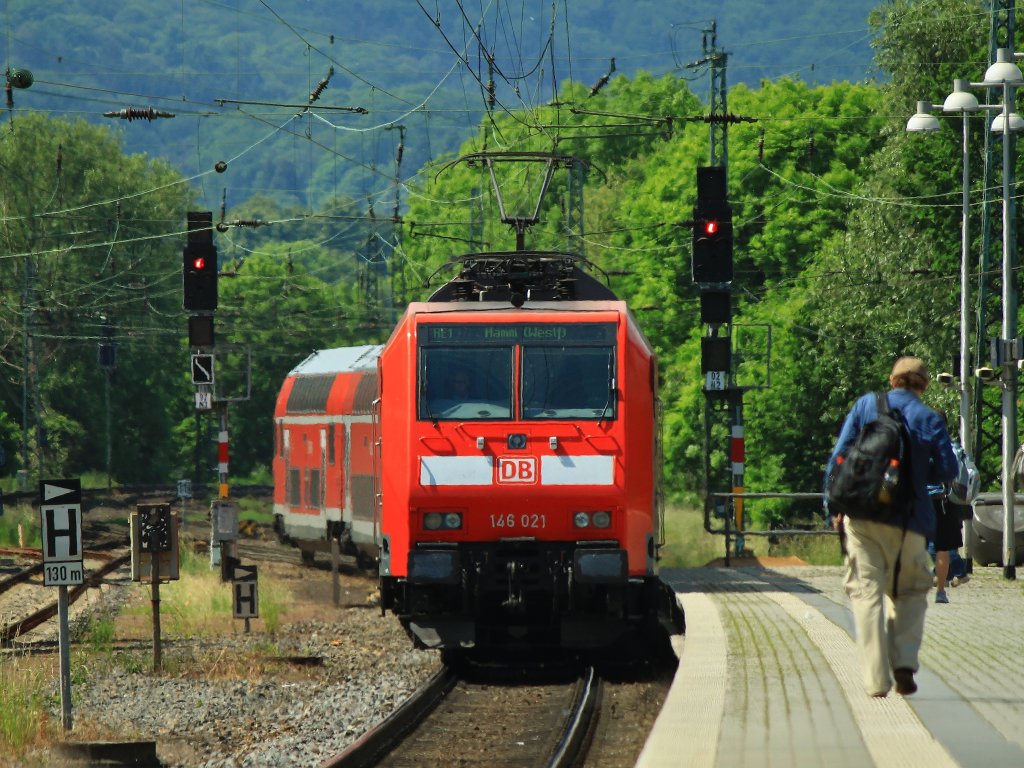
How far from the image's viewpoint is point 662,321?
58406mm

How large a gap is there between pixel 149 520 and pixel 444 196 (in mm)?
62533

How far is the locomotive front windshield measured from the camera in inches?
651

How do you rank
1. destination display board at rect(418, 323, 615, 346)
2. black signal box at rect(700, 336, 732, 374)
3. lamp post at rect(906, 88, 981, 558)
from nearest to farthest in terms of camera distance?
1. destination display board at rect(418, 323, 615, 346)
2. lamp post at rect(906, 88, 981, 558)
3. black signal box at rect(700, 336, 732, 374)

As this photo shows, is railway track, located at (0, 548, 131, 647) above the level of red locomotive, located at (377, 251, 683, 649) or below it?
below

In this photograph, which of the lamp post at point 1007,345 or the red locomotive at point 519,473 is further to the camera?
the lamp post at point 1007,345

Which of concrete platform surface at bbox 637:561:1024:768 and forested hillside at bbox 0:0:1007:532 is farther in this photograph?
forested hillside at bbox 0:0:1007:532

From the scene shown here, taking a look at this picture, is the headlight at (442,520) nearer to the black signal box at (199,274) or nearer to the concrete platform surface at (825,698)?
the concrete platform surface at (825,698)

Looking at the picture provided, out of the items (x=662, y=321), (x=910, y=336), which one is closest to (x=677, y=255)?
(x=662, y=321)

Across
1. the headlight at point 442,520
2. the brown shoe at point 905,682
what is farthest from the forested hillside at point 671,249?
the brown shoe at point 905,682

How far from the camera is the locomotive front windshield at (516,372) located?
1653cm

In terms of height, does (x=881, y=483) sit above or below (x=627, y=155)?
below

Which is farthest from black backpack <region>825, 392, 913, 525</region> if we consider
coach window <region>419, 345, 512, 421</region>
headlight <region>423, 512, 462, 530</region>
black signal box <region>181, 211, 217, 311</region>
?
black signal box <region>181, 211, 217, 311</region>

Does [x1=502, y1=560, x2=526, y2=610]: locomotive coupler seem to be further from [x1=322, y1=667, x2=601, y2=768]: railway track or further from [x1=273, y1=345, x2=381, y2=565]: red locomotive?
[x1=273, y1=345, x2=381, y2=565]: red locomotive

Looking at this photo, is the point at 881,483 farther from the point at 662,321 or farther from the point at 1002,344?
the point at 662,321
